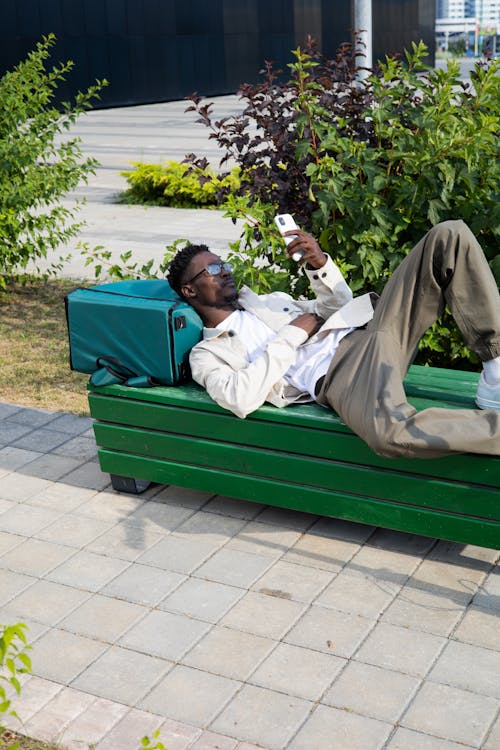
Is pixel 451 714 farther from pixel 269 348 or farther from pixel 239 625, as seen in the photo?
pixel 269 348

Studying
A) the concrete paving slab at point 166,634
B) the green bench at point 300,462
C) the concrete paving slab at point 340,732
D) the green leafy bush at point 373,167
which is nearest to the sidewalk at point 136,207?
the green leafy bush at point 373,167

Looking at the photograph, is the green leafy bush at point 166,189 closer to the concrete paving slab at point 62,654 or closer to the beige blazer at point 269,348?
the beige blazer at point 269,348

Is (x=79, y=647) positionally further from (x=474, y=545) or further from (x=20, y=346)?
(x=20, y=346)

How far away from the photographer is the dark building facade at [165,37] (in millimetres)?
26438

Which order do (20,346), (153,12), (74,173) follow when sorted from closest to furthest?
(20,346)
(74,173)
(153,12)

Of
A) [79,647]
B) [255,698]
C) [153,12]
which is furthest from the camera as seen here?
[153,12]

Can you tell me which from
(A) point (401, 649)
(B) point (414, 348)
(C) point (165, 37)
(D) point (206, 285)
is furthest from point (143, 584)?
(C) point (165, 37)

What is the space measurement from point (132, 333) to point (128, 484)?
0.81 m

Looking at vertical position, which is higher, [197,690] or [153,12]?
[153,12]

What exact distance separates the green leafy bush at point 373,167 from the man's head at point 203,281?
2.53ft

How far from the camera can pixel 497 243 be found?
4.93m

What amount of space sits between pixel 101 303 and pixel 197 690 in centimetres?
185

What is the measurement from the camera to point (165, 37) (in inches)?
1182

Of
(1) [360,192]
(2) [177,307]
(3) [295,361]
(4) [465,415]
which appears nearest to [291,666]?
(4) [465,415]
